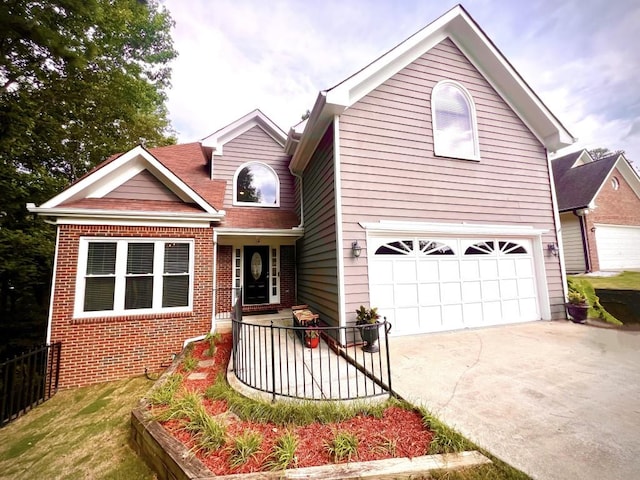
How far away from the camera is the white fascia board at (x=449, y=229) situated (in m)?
6.00

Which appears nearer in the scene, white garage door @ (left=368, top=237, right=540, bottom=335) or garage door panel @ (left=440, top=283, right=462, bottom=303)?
white garage door @ (left=368, top=237, right=540, bottom=335)

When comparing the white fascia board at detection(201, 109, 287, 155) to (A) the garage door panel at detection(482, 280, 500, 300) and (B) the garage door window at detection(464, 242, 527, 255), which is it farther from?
(A) the garage door panel at detection(482, 280, 500, 300)

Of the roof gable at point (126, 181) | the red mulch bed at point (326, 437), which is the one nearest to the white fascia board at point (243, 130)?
the roof gable at point (126, 181)

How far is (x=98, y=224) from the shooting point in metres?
5.72

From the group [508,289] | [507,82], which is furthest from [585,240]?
[507,82]

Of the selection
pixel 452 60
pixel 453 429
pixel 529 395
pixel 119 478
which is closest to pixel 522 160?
pixel 452 60

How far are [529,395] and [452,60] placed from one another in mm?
7956

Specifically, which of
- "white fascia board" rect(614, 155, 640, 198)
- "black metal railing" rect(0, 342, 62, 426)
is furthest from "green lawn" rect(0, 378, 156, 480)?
"white fascia board" rect(614, 155, 640, 198)

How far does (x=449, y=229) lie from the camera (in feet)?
21.5

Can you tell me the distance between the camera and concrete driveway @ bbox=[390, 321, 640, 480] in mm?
2402

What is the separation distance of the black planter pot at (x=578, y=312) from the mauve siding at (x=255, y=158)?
882 centimetres

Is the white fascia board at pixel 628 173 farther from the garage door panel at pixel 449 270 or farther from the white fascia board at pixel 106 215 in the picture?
the white fascia board at pixel 106 215

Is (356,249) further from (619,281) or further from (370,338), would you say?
(619,281)

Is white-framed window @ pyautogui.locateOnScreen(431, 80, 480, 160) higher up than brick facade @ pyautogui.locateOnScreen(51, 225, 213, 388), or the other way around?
white-framed window @ pyautogui.locateOnScreen(431, 80, 480, 160)
